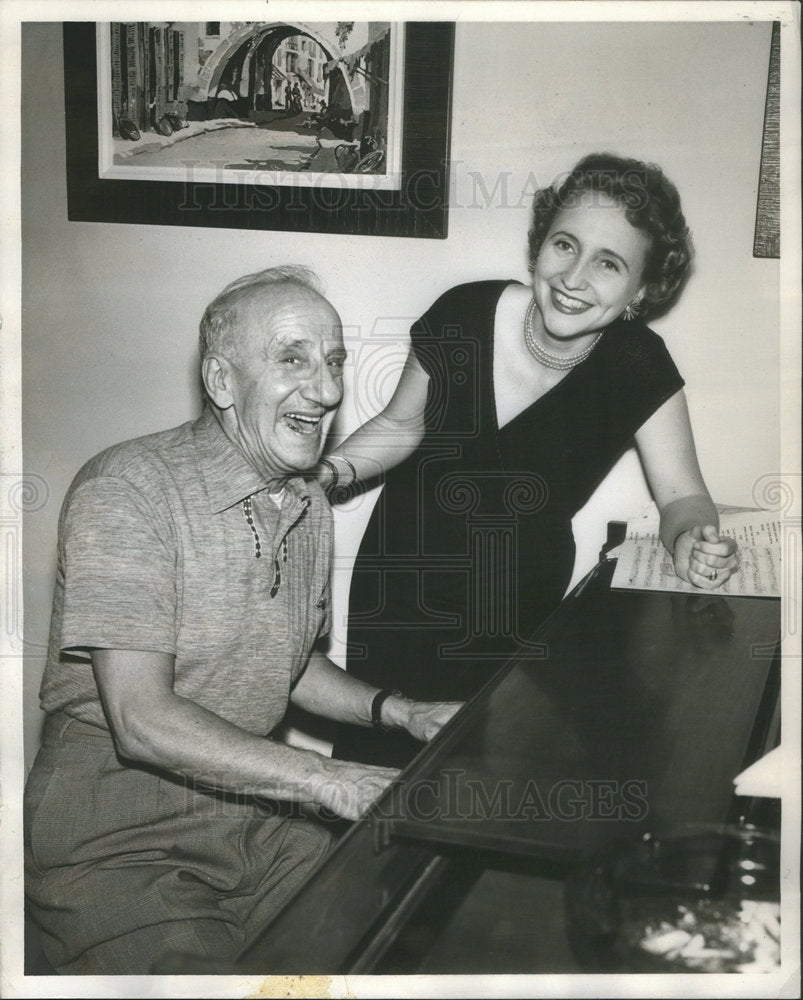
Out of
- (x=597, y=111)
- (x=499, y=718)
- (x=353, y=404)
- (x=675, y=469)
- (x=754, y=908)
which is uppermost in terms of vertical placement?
(x=597, y=111)

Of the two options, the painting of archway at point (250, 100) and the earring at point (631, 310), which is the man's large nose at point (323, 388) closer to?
the painting of archway at point (250, 100)

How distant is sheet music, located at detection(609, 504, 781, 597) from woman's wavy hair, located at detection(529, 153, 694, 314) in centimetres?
43

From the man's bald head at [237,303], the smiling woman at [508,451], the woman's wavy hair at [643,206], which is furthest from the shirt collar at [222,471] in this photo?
the woman's wavy hair at [643,206]

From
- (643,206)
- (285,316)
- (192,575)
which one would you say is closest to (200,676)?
(192,575)

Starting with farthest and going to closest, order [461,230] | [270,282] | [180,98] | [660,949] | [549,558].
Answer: [549,558], [461,230], [180,98], [270,282], [660,949]

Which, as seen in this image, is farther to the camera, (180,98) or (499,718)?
(180,98)

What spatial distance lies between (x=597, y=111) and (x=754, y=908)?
128 centimetres

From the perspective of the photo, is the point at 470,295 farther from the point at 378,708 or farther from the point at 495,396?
the point at 378,708

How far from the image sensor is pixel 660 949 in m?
0.97

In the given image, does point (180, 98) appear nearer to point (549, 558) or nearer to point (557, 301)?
point (557, 301)

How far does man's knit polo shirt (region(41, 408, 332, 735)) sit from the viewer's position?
118 centimetres

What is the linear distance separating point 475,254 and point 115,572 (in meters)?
0.88

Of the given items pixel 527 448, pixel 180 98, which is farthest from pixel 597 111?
pixel 180 98

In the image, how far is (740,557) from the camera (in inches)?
61.4
